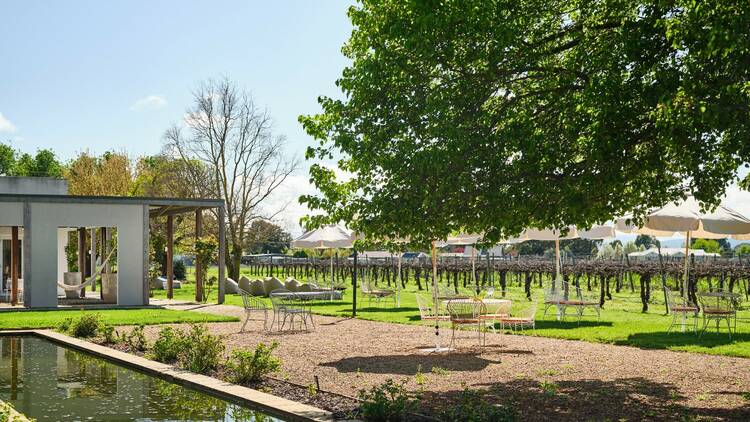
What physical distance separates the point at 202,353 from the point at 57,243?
13200 mm

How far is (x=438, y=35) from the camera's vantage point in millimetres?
7883

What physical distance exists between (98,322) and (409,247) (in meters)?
7.53

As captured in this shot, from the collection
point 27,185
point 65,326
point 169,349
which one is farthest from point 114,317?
point 27,185

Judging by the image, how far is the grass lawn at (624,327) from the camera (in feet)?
40.8

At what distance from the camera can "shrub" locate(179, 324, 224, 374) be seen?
1015 centimetres

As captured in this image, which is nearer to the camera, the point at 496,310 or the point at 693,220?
the point at 496,310

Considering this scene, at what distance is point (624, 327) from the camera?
15219 mm

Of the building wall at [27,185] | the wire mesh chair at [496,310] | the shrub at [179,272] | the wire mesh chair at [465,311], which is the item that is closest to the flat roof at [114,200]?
the wire mesh chair at [496,310]

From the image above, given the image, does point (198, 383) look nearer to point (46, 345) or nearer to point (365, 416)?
point (365, 416)

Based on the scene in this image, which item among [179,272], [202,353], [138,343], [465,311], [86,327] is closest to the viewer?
[202,353]

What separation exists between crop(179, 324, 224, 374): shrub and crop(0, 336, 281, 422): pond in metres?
0.46

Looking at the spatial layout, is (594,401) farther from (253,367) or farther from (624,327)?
(624,327)

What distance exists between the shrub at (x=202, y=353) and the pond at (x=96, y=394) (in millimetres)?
463

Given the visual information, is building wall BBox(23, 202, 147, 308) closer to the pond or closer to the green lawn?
the green lawn
